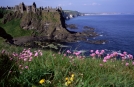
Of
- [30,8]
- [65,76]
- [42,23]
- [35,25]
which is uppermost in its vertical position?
[30,8]

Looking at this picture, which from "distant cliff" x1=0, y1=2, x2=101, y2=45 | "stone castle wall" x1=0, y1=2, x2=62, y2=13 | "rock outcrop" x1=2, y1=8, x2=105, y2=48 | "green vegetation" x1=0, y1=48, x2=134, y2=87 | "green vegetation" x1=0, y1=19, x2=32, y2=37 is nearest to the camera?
"green vegetation" x1=0, y1=48, x2=134, y2=87

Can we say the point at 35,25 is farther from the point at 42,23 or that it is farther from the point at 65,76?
the point at 65,76

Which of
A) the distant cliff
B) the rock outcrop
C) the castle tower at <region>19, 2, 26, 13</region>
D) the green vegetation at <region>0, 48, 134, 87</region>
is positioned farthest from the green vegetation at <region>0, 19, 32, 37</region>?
the green vegetation at <region>0, 48, 134, 87</region>

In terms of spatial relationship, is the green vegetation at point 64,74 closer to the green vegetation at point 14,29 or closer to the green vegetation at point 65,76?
the green vegetation at point 65,76

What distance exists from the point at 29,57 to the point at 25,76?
6.04 ft

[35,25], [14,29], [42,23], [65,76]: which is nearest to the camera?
[65,76]

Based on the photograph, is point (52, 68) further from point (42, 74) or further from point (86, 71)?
point (86, 71)

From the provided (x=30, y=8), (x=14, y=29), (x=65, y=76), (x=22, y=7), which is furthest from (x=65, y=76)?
(x=22, y=7)

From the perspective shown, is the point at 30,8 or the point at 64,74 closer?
the point at 64,74

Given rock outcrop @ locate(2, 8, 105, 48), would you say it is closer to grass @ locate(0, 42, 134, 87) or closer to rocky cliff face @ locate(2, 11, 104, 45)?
rocky cliff face @ locate(2, 11, 104, 45)

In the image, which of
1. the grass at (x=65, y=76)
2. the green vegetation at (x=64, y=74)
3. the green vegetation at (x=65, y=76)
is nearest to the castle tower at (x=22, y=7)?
the green vegetation at (x=64, y=74)

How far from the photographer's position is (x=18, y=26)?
124000 millimetres

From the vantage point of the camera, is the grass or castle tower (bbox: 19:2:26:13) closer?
the grass

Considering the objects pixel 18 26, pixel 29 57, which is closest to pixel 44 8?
pixel 18 26
